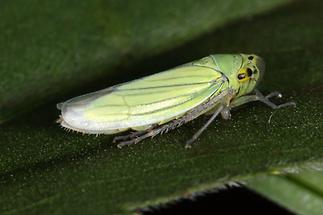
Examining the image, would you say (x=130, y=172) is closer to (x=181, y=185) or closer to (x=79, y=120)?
(x=181, y=185)

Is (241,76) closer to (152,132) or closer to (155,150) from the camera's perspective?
(152,132)

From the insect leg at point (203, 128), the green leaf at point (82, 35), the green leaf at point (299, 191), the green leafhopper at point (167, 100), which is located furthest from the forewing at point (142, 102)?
the green leaf at point (299, 191)

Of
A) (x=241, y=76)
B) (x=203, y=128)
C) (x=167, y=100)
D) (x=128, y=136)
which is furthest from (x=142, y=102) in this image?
(x=241, y=76)

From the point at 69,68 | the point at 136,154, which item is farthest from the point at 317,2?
the point at 136,154

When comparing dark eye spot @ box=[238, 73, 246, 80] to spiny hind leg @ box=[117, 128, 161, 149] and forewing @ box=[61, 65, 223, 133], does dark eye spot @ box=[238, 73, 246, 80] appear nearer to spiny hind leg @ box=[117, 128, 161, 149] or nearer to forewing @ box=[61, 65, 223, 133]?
forewing @ box=[61, 65, 223, 133]

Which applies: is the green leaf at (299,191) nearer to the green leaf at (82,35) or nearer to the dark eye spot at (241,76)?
the dark eye spot at (241,76)
